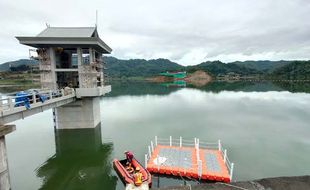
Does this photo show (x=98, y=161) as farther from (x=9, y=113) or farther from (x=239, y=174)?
(x=239, y=174)

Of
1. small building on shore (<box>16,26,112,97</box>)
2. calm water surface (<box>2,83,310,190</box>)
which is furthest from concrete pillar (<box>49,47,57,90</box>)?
calm water surface (<box>2,83,310,190</box>)

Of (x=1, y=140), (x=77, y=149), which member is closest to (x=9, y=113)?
(x=1, y=140)

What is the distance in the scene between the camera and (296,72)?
401 feet

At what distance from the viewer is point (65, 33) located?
20.8m

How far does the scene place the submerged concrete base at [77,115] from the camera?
70.4 ft

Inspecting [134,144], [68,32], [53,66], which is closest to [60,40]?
[68,32]

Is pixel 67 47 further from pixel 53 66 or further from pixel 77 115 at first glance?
pixel 77 115

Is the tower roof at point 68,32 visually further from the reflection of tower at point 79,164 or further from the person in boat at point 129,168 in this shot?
the person in boat at point 129,168

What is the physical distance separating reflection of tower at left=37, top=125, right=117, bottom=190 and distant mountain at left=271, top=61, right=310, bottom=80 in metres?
139

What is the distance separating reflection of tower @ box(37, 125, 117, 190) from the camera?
1220cm

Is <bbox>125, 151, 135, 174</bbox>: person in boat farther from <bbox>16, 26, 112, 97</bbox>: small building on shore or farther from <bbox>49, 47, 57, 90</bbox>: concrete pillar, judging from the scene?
<bbox>49, 47, 57, 90</bbox>: concrete pillar

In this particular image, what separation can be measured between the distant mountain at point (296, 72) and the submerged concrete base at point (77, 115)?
13751 centimetres

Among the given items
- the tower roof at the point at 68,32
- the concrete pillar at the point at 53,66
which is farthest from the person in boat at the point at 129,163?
the tower roof at the point at 68,32

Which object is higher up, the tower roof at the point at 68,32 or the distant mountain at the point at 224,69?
the distant mountain at the point at 224,69
